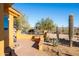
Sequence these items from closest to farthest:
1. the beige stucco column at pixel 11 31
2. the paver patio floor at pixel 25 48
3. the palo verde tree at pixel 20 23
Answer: the paver patio floor at pixel 25 48 → the beige stucco column at pixel 11 31 → the palo verde tree at pixel 20 23

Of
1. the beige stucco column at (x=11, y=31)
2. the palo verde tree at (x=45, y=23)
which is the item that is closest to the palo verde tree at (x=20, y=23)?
the beige stucco column at (x=11, y=31)

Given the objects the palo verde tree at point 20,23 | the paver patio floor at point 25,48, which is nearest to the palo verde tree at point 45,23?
the palo verde tree at point 20,23

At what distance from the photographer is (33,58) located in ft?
23.8

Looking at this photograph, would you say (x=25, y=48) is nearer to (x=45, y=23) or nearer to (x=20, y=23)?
(x=20, y=23)

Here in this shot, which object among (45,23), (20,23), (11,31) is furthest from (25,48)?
(45,23)

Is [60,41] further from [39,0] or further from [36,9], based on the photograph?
[39,0]

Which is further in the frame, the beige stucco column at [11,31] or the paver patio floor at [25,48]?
the beige stucco column at [11,31]

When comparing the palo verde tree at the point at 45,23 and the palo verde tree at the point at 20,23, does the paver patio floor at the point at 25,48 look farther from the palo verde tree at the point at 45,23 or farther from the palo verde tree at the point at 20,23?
the palo verde tree at the point at 45,23

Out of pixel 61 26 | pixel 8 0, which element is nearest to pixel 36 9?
pixel 61 26

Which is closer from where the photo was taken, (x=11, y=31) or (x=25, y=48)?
(x=25, y=48)

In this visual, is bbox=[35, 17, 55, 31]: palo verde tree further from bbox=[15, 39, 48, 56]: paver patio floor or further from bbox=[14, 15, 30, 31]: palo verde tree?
bbox=[15, 39, 48, 56]: paver patio floor

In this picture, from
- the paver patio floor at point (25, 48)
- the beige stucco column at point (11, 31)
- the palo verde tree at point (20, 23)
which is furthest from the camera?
the palo verde tree at point (20, 23)

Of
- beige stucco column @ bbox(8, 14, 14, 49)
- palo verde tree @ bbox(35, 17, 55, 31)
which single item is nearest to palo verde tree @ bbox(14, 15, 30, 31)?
beige stucco column @ bbox(8, 14, 14, 49)

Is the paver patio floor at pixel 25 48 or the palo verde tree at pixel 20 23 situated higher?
the palo verde tree at pixel 20 23
